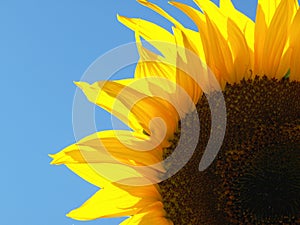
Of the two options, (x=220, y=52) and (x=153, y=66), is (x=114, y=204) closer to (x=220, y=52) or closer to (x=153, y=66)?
(x=153, y=66)

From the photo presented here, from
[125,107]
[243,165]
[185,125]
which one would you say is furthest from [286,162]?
[125,107]

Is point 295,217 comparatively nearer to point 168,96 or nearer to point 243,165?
point 243,165

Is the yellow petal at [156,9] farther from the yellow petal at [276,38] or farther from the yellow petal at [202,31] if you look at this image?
the yellow petal at [276,38]

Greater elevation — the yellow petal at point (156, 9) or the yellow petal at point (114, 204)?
the yellow petal at point (156, 9)

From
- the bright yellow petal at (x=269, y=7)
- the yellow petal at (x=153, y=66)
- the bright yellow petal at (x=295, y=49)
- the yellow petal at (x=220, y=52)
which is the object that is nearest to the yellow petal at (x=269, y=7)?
the bright yellow petal at (x=269, y=7)

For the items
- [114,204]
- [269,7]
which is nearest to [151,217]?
[114,204]

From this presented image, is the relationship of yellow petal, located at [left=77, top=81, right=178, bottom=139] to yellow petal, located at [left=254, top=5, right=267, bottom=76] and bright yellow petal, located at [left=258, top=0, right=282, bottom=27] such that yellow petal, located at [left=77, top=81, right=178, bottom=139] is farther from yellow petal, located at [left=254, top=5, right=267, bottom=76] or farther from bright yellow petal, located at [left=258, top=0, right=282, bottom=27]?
bright yellow petal, located at [left=258, top=0, right=282, bottom=27]

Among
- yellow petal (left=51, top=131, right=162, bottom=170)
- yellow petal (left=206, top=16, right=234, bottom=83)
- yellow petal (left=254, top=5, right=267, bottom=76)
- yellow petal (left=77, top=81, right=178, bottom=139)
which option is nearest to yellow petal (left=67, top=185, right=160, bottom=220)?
yellow petal (left=51, top=131, right=162, bottom=170)
